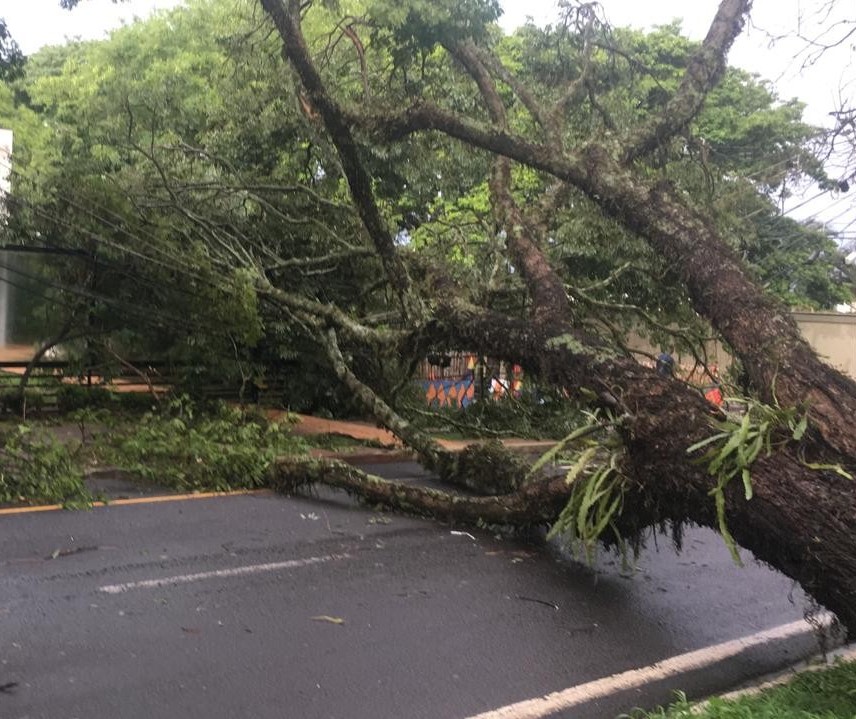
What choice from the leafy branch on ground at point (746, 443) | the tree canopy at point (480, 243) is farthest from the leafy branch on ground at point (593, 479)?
the leafy branch on ground at point (746, 443)

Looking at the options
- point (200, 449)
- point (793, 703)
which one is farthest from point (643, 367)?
point (200, 449)

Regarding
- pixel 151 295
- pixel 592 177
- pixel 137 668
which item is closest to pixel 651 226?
pixel 592 177

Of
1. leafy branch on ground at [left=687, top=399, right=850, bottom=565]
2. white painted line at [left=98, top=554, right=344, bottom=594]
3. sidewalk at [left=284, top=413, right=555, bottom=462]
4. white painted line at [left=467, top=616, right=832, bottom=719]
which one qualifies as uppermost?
leafy branch on ground at [left=687, top=399, right=850, bottom=565]

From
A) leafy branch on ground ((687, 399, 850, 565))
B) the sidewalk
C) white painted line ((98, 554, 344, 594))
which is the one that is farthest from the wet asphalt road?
the sidewalk

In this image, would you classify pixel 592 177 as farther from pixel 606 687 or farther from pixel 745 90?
pixel 745 90

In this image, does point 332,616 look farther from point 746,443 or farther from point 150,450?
point 150,450

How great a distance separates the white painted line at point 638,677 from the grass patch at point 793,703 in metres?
0.34

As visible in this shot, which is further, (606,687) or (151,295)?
(151,295)

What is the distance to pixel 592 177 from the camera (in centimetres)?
753

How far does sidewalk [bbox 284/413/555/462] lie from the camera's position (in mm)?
11359

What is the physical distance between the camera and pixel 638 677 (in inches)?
183

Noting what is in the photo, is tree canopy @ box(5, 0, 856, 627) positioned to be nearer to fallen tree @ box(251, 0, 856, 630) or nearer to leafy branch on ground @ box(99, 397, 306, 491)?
fallen tree @ box(251, 0, 856, 630)

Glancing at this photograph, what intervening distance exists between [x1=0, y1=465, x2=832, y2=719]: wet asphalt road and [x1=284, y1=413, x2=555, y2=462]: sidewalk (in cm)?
Result: 338

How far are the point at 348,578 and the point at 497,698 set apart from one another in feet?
6.80
